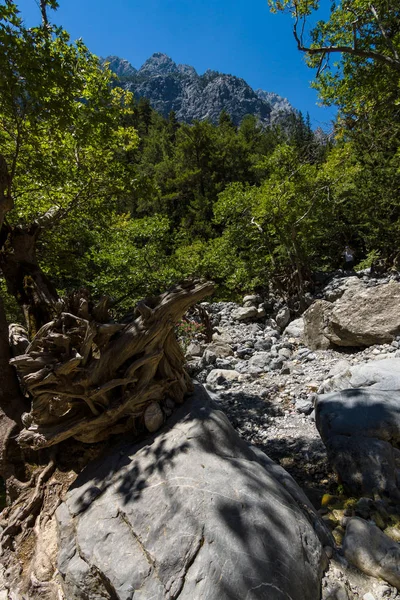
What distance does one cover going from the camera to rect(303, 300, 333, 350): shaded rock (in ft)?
25.8

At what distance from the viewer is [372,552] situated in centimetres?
241

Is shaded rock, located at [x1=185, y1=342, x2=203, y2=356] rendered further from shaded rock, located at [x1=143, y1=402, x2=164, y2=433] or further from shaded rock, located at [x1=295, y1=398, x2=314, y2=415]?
shaded rock, located at [x1=143, y1=402, x2=164, y2=433]

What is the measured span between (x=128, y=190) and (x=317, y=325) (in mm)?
5511

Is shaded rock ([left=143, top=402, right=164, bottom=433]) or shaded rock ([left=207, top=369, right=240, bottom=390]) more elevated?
shaded rock ([left=143, top=402, right=164, bottom=433])

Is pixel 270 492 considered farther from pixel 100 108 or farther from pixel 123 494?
pixel 100 108

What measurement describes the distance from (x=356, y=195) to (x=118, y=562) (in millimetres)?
14826

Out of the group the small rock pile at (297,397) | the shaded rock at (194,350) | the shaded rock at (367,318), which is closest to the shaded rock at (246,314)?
the small rock pile at (297,397)

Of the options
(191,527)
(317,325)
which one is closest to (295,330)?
(317,325)

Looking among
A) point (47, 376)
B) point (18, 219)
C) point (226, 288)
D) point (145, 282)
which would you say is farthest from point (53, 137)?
point (226, 288)

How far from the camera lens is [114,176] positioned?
21.6ft

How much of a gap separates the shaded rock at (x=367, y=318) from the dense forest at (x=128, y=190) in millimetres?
3821

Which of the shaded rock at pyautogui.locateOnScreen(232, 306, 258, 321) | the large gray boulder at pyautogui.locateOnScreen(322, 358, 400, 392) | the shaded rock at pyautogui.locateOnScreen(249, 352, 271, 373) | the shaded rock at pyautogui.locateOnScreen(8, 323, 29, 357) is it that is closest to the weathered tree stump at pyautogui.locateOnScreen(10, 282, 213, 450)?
the shaded rock at pyautogui.locateOnScreen(8, 323, 29, 357)

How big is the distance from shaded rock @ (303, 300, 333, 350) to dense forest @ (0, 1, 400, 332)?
350cm

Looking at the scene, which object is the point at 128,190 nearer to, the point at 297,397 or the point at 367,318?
the point at 297,397
